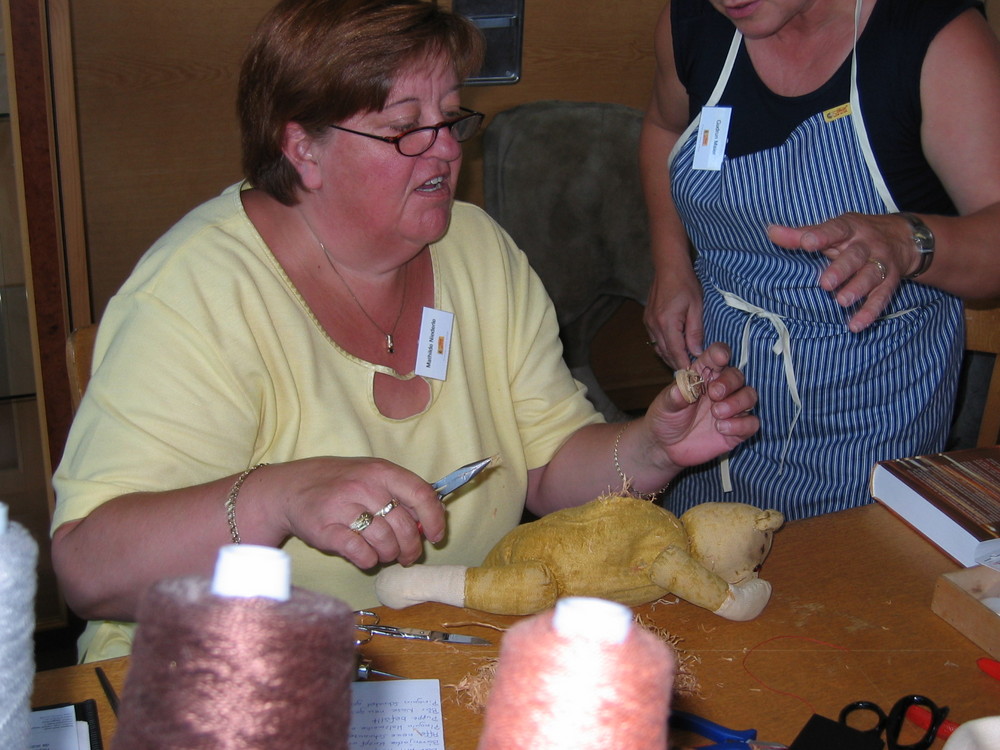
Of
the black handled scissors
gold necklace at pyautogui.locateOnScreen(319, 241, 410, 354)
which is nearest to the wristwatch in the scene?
the black handled scissors

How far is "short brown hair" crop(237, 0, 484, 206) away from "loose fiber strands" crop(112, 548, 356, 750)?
0.88 meters

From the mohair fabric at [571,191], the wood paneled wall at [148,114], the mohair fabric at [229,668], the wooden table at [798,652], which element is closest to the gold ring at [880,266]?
the wooden table at [798,652]

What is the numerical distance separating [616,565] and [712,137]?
0.92 meters

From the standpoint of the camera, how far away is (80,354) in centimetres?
130

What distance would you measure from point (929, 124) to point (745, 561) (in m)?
0.77

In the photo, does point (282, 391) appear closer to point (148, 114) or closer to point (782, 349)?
point (782, 349)

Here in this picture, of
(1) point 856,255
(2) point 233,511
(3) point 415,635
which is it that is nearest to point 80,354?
(2) point 233,511

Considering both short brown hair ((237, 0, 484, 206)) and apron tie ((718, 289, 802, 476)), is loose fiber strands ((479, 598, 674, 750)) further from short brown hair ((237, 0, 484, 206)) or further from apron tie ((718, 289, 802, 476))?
apron tie ((718, 289, 802, 476))

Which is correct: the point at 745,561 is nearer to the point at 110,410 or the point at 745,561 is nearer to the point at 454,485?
the point at 454,485

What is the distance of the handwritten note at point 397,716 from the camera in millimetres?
866

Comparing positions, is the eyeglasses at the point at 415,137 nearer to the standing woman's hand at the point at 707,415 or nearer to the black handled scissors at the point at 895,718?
the standing woman's hand at the point at 707,415

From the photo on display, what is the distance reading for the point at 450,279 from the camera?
4.79ft

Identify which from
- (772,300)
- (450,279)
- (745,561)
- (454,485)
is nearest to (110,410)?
(454,485)

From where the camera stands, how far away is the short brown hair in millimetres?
1185
